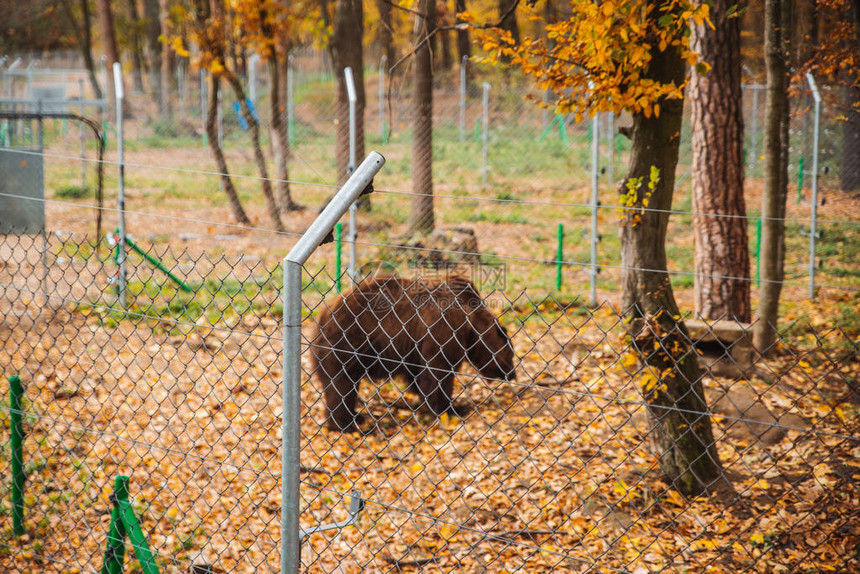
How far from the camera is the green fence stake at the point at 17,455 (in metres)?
3.75

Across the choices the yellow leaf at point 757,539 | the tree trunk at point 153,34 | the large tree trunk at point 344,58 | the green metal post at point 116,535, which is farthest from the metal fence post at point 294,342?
the tree trunk at point 153,34

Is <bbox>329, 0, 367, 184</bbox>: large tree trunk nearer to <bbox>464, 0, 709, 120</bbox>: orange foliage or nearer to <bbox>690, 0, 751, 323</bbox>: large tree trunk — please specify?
<bbox>690, 0, 751, 323</bbox>: large tree trunk

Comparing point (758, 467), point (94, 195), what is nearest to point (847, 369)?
point (758, 467)

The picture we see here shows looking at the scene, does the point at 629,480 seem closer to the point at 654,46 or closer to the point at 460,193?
the point at 654,46

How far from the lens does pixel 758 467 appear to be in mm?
4848

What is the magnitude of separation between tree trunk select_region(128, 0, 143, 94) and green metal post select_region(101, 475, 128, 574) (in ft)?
89.2

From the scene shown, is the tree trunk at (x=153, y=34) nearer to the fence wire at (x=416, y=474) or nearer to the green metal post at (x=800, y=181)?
the green metal post at (x=800, y=181)

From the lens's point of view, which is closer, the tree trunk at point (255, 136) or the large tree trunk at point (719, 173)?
the large tree trunk at point (719, 173)

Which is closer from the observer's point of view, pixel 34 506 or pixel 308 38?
pixel 34 506

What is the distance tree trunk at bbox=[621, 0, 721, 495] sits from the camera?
414 cm

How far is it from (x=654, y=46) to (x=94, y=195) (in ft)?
40.4

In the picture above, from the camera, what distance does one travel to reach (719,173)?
279 inches

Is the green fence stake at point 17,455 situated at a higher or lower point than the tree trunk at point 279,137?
lower

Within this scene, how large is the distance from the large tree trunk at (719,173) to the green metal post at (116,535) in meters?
5.36
